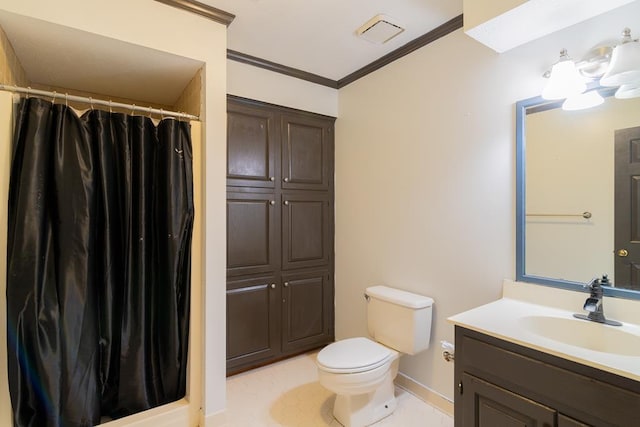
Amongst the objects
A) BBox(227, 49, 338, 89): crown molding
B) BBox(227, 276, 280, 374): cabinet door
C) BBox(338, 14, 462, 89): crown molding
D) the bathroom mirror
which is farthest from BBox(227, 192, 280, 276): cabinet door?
the bathroom mirror

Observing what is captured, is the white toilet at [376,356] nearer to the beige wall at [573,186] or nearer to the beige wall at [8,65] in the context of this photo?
the beige wall at [573,186]

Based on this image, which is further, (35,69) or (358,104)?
(358,104)

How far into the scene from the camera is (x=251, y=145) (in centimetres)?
242

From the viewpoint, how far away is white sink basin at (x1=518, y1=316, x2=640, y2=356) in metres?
1.20

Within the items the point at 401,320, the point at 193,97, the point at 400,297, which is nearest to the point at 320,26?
the point at 193,97

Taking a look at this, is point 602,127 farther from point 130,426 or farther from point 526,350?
point 130,426

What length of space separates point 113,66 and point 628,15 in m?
2.58

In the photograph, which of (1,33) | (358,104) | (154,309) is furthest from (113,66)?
(358,104)

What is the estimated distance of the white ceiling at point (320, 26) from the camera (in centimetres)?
177

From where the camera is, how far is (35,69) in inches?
73.0

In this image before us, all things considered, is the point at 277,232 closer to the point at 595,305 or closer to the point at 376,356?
the point at 376,356

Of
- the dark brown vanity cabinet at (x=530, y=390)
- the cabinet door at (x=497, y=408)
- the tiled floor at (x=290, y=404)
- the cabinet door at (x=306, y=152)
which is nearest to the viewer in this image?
the dark brown vanity cabinet at (x=530, y=390)

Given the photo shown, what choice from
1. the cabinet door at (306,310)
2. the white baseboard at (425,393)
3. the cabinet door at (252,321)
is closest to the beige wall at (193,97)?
the cabinet door at (252,321)

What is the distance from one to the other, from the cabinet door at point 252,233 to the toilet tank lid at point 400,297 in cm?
85
